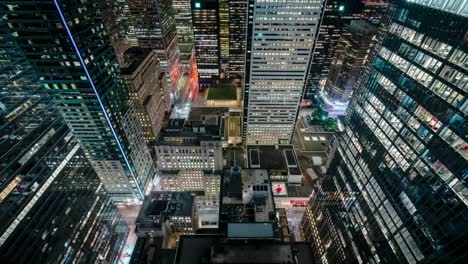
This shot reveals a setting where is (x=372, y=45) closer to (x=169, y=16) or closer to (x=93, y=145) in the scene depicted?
(x=169, y=16)

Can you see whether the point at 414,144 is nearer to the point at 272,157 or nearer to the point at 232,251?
the point at 232,251

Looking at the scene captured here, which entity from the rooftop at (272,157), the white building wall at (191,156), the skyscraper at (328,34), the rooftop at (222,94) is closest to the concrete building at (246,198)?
the white building wall at (191,156)

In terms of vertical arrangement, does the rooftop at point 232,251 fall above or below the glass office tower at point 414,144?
below

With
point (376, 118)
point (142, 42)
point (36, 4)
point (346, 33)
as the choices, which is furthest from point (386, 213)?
point (142, 42)

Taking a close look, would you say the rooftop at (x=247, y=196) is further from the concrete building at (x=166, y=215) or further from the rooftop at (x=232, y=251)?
the concrete building at (x=166, y=215)

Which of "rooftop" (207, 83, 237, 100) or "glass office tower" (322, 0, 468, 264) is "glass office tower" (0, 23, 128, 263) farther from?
"rooftop" (207, 83, 237, 100)

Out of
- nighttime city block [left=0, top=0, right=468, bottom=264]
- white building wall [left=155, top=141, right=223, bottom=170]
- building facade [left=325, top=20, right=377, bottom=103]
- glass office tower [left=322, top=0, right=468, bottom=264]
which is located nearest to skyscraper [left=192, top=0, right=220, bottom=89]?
nighttime city block [left=0, top=0, right=468, bottom=264]
